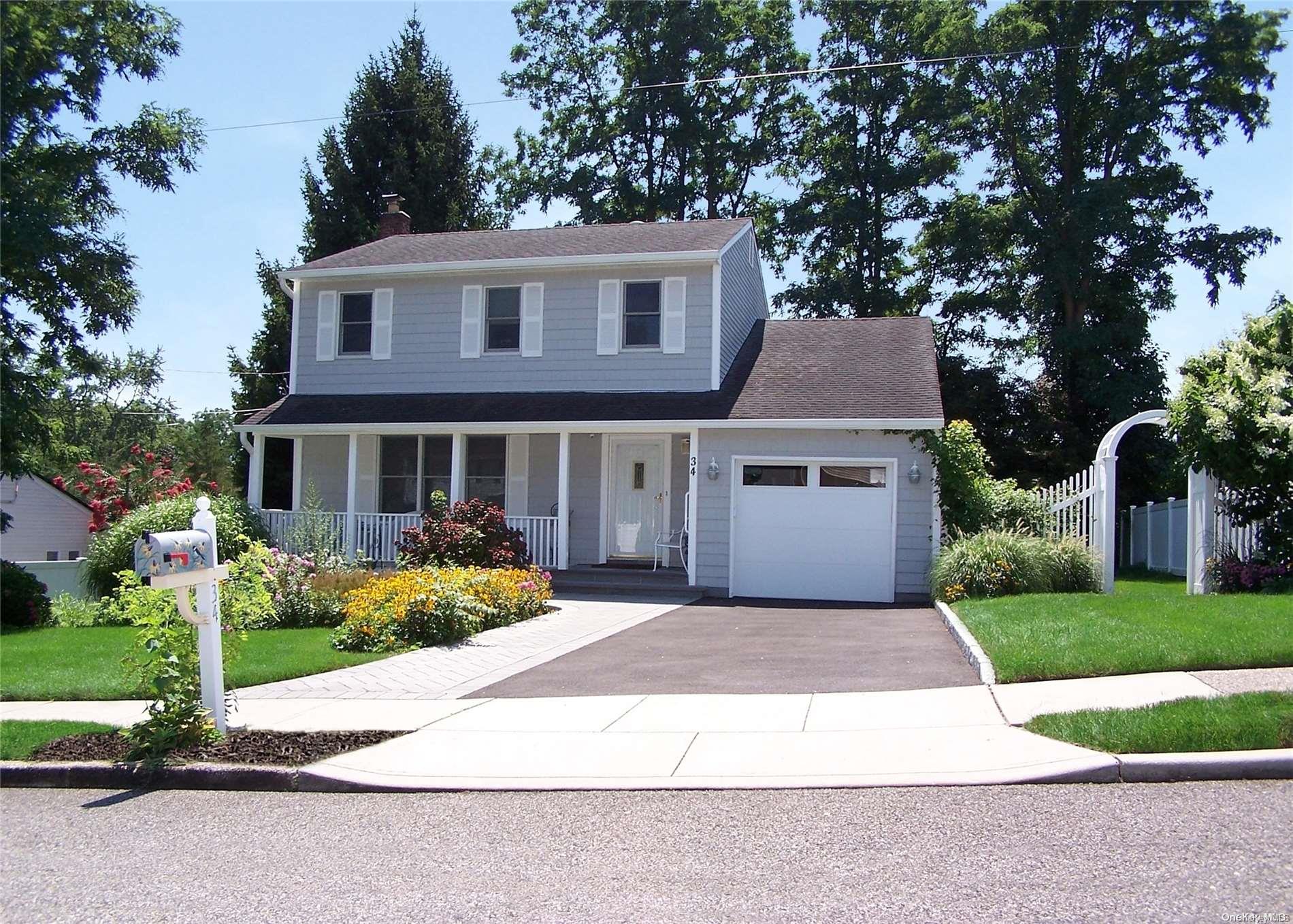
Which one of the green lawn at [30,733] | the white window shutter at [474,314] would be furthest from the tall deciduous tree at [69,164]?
the green lawn at [30,733]

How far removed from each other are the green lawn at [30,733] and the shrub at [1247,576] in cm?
1182

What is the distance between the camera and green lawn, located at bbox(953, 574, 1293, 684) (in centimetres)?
835

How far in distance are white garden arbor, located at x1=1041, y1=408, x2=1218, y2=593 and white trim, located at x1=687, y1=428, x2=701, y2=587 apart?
18.1ft

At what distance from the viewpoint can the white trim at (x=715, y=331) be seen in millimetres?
19328

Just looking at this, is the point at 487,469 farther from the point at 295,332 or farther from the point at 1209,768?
the point at 1209,768

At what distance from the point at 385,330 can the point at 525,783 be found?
16354mm

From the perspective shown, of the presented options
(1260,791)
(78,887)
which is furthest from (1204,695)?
(78,887)

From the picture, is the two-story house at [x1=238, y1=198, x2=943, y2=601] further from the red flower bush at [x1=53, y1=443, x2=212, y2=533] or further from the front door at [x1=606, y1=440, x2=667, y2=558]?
the red flower bush at [x1=53, y1=443, x2=212, y2=533]

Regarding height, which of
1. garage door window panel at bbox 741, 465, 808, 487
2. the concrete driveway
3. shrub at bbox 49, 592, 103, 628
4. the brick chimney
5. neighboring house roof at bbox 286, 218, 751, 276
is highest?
the brick chimney

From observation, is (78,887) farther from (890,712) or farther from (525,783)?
(890,712)

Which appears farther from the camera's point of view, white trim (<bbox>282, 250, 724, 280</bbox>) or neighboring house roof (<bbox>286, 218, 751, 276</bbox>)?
neighboring house roof (<bbox>286, 218, 751, 276</bbox>)

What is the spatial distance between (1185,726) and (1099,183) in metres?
25.8

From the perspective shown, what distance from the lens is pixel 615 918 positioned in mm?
4426

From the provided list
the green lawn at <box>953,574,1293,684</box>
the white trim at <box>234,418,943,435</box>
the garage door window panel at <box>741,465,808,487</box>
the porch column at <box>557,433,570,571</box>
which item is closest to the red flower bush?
the white trim at <box>234,418,943,435</box>
